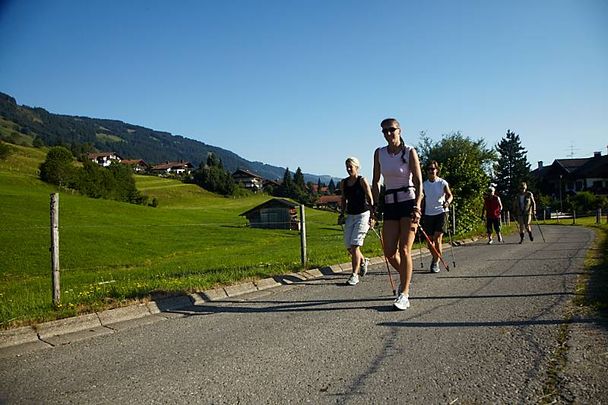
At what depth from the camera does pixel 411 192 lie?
555 cm

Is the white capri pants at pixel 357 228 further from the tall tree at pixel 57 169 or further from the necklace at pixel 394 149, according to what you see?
the tall tree at pixel 57 169

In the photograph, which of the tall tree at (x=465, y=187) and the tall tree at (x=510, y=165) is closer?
the tall tree at (x=465, y=187)

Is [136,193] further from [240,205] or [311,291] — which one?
[311,291]

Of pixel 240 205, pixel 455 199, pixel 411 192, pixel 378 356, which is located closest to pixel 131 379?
pixel 378 356

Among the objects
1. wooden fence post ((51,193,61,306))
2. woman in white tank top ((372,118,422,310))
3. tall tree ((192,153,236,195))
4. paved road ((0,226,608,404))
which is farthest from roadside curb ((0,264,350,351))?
tall tree ((192,153,236,195))

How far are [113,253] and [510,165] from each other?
2961 inches

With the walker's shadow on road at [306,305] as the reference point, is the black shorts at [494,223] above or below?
above

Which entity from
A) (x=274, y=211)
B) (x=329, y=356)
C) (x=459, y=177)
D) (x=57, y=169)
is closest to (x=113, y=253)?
(x=459, y=177)

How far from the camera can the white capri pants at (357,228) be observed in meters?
7.43

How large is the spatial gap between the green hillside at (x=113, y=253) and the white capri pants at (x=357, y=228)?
153 cm

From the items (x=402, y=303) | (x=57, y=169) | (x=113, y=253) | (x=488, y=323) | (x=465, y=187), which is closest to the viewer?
(x=488, y=323)

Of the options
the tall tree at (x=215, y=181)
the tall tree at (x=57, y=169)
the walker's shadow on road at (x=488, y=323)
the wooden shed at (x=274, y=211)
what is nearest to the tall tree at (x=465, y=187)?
the walker's shadow on road at (x=488, y=323)

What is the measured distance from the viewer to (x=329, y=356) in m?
3.75

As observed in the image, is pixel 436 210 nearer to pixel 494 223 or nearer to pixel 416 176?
pixel 416 176
